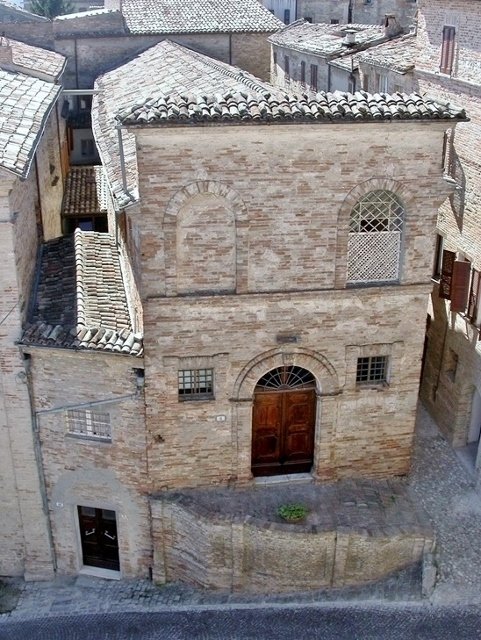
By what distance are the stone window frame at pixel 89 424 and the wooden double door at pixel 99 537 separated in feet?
6.72

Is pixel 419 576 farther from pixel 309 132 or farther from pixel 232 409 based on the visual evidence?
pixel 309 132

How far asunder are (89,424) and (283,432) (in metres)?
4.47

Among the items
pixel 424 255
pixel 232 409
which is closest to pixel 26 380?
pixel 232 409

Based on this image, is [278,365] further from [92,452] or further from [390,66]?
[390,66]

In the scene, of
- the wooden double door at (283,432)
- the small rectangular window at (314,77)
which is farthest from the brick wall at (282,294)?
the small rectangular window at (314,77)

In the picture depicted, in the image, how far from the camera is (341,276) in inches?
635

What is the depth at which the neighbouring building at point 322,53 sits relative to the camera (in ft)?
90.8

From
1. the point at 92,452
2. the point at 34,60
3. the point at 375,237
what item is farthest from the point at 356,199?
the point at 34,60

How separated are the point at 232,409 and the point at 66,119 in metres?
20.8

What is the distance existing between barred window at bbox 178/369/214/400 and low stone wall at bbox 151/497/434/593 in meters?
2.49

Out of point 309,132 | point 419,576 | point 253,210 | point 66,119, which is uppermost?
point 309,132

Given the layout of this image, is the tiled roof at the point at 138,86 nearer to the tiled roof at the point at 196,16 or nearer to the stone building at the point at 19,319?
the stone building at the point at 19,319

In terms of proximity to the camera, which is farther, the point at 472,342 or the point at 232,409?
the point at 472,342

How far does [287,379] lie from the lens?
17266 mm
